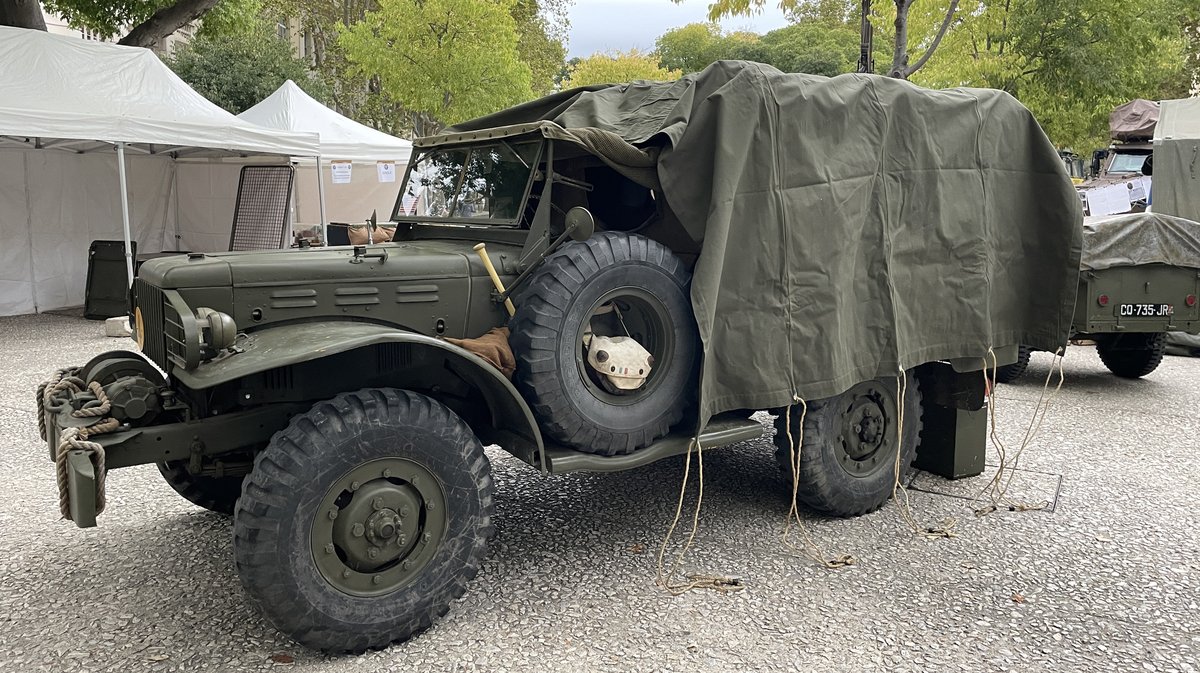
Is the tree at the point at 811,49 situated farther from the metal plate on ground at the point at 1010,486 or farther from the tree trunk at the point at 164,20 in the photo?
the metal plate on ground at the point at 1010,486

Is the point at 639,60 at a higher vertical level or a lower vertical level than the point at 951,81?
higher

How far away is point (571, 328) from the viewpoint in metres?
3.93

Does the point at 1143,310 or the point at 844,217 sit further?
the point at 1143,310

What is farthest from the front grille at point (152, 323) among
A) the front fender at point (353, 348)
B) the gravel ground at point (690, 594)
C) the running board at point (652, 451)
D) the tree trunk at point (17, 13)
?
the tree trunk at point (17, 13)

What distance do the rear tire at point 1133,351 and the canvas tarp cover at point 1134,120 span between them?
12.3 meters

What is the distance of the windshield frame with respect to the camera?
14.4ft

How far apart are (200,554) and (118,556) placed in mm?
402

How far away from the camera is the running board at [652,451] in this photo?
3.89m

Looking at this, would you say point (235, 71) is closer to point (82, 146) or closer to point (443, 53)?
point (443, 53)

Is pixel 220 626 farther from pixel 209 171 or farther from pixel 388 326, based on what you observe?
pixel 209 171

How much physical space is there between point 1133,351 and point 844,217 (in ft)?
21.3

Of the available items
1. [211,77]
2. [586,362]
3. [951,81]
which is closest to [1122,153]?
[951,81]

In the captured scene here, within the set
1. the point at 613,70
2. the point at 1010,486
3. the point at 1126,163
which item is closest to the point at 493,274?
the point at 1010,486

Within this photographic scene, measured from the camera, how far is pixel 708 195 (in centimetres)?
425
